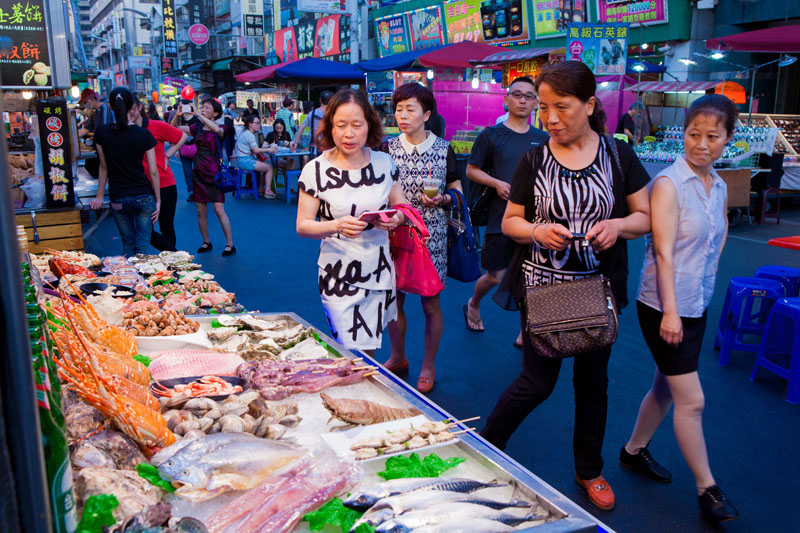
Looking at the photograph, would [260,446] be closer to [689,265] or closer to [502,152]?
[689,265]

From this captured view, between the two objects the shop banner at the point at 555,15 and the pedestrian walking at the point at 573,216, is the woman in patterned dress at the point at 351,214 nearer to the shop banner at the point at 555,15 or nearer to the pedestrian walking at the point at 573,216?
the pedestrian walking at the point at 573,216

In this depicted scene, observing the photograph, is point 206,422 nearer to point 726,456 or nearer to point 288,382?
point 288,382

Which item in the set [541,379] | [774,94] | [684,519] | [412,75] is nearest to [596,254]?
[541,379]

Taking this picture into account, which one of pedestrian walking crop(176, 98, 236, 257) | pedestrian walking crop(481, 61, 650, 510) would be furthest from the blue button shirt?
pedestrian walking crop(176, 98, 236, 257)

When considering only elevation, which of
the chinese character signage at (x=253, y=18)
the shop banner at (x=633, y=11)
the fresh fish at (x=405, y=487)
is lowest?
the fresh fish at (x=405, y=487)

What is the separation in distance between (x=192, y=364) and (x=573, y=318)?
148 centimetres

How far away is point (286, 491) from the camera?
1.61 metres

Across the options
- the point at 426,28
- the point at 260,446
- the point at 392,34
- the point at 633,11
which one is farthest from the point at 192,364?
the point at 392,34

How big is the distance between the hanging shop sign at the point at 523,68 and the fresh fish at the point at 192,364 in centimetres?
776

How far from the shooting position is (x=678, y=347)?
2.75 m

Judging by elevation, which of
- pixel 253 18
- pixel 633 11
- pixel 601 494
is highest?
pixel 253 18

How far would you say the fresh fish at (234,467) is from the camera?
63.1 inches

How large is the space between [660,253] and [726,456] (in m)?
1.43

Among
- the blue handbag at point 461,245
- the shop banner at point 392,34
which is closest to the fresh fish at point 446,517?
the blue handbag at point 461,245
